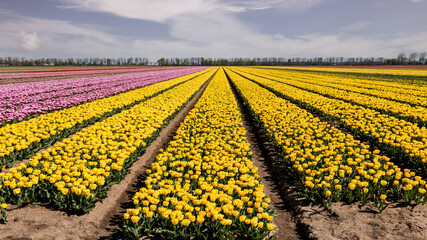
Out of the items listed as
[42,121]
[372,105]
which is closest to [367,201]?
[42,121]

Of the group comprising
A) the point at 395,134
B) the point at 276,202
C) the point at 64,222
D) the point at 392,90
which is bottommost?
the point at 276,202

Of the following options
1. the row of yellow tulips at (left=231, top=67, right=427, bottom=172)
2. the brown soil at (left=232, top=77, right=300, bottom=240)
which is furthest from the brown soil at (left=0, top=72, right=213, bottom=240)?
the row of yellow tulips at (left=231, top=67, right=427, bottom=172)

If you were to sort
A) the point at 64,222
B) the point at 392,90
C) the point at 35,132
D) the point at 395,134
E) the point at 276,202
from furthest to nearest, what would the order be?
the point at 392,90
the point at 395,134
the point at 35,132
the point at 276,202
the point at 64,222

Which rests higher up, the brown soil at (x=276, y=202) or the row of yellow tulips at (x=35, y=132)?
the row of yellow tulips at (x=35, y=132)

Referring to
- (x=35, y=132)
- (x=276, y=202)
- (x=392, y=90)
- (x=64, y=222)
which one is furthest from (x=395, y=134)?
(x=392, y=90)

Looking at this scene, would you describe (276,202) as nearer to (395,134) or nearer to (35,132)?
(395,134)

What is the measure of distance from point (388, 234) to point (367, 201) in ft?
2.91

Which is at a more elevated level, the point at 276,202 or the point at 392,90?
the point at 392,90

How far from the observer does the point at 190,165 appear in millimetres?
5535

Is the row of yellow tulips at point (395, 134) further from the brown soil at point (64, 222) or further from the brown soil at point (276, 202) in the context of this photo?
the brown soil at point (64, 222)

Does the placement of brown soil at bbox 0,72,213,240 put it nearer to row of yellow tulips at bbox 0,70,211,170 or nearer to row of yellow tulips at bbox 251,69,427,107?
row of yellow tulips at bbox 0,70,211,170

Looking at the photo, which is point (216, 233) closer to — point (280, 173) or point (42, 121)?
point (280, 173)

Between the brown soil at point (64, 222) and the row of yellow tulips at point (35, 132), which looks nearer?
the brown soil at point (64, 222)

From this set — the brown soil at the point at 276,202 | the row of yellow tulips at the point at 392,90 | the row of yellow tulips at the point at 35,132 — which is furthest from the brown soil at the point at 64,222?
the row of yellow tulips at the point at 392,90
